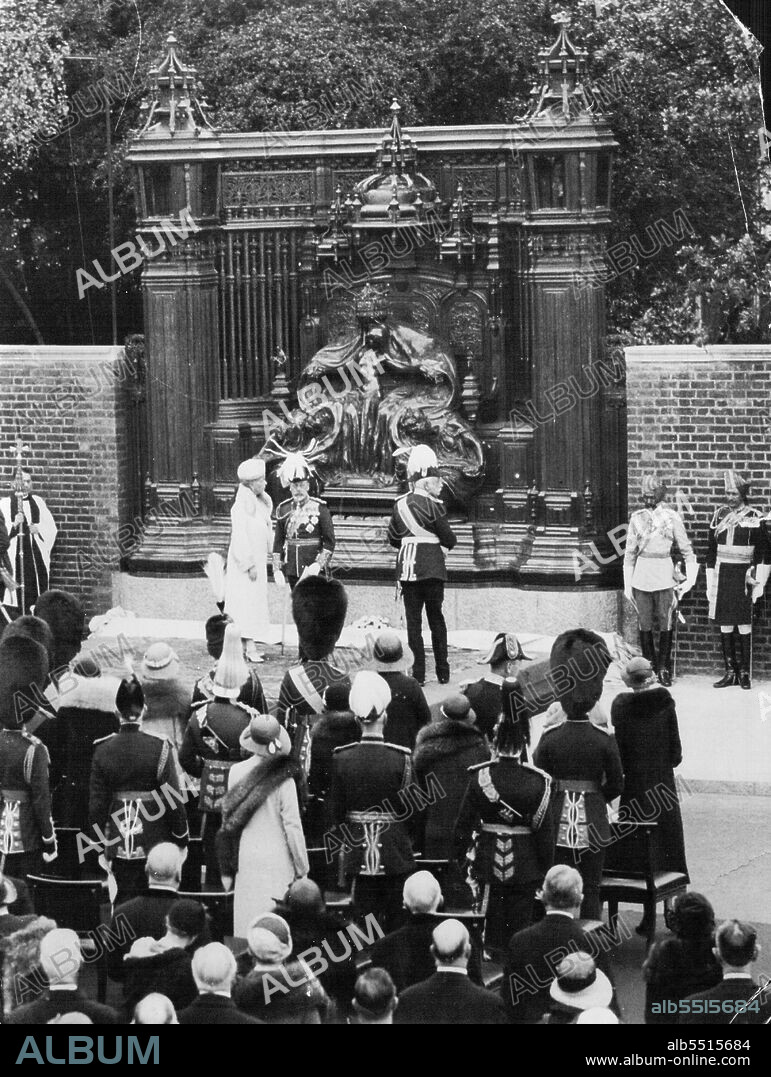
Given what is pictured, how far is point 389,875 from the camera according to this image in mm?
10516

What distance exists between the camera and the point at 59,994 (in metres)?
8.04

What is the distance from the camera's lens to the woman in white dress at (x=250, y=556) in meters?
17.4

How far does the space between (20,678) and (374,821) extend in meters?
2.53

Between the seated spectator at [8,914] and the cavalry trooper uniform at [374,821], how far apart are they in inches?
70.3

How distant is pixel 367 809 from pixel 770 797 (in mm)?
5097

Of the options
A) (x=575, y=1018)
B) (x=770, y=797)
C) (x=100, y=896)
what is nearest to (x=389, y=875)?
(x=100, y=896)

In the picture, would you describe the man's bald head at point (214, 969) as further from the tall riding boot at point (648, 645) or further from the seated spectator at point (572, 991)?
the tall riding boot at point (648, 645)

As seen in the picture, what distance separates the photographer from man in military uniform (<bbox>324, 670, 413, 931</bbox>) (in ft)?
34.4

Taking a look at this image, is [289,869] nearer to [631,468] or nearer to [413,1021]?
[413,1021]

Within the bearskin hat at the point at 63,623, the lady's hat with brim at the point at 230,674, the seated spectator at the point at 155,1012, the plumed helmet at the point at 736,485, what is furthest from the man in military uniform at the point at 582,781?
the plumed helmet at the point at 736,485

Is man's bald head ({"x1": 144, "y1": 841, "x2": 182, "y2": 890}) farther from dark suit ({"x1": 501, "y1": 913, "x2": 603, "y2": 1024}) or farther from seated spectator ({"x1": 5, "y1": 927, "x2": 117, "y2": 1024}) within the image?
dark suit ({"x1": 501, "y1": 913, "x2": 603, "y2": 1024})

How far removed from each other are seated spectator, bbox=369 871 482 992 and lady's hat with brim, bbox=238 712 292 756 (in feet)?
4.27

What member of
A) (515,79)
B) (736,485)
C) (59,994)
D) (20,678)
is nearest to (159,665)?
(20,678)

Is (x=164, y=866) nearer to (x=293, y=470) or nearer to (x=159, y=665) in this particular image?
(x=159, y=665)
